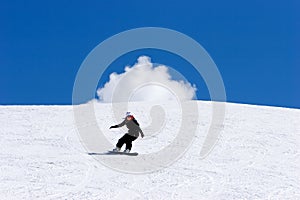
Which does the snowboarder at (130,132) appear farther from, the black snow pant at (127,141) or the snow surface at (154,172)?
the snow surface at (154,172)

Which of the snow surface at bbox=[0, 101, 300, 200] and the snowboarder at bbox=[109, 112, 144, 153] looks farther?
the snowboarder at bbox=[109, 112, 144, 153]

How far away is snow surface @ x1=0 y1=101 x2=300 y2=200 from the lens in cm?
915

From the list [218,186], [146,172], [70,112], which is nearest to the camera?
[218,186]

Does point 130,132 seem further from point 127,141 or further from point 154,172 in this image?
point 154,172

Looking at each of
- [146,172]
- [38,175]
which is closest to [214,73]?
[146,172]

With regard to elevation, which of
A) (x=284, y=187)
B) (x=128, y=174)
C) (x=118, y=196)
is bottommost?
(x=118, y=196)

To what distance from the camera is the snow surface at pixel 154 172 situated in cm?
915

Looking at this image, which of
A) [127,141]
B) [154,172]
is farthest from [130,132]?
[154,172]

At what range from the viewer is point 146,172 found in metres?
10.6

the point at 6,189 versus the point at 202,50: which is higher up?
the point at 202,50

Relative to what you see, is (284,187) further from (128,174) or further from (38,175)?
(38,175)

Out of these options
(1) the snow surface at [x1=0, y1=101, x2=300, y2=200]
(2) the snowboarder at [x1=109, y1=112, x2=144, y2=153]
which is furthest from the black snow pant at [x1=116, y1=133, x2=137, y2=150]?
(1) the snow surface at [x1=0, y1=101, x2=300, y2=200]

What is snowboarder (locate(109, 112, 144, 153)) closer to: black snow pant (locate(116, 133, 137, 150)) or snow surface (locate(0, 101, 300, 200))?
black snow pant (locate(116, 133, 137, 150))

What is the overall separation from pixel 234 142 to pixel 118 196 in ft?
21.5
